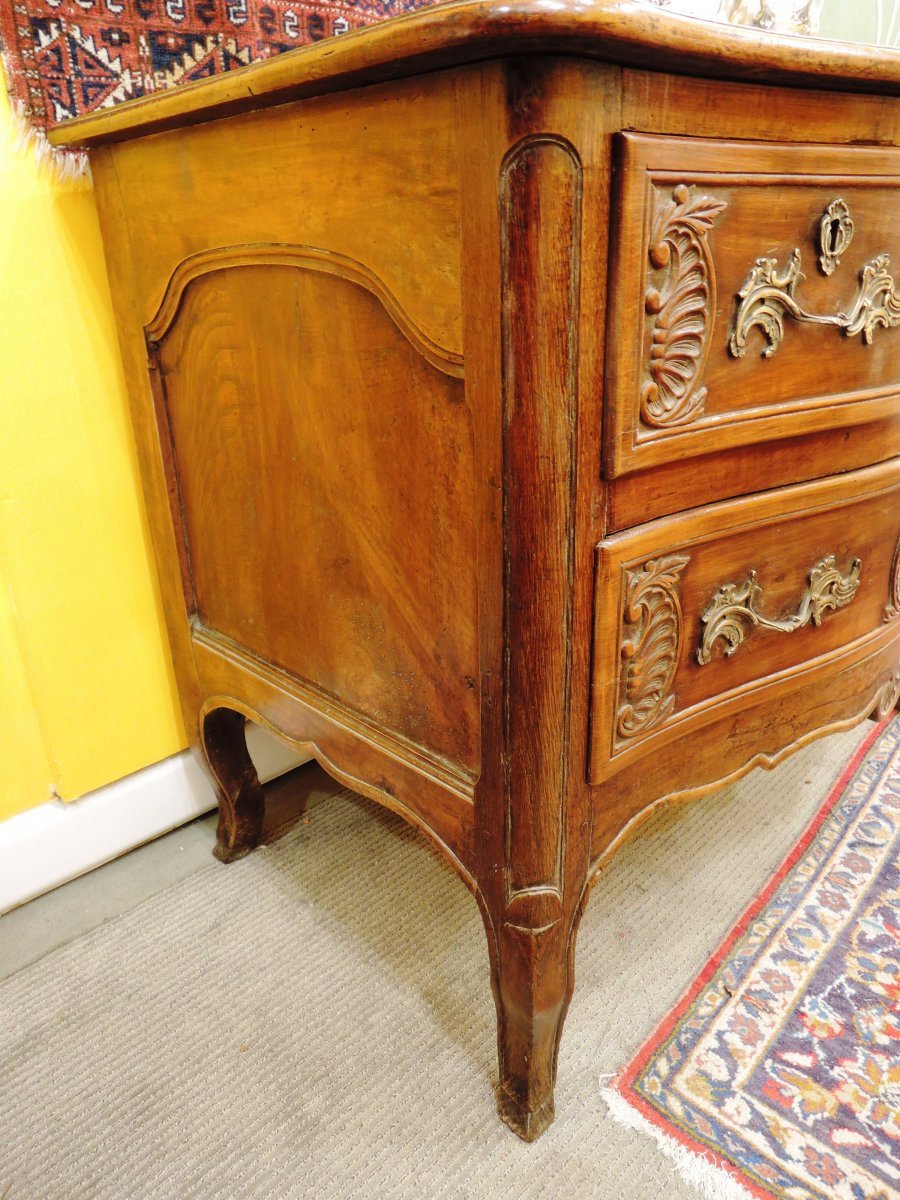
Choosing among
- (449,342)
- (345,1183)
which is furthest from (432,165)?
(345,1183)

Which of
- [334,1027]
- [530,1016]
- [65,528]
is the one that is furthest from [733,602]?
[65,528]

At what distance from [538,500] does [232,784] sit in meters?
0.64

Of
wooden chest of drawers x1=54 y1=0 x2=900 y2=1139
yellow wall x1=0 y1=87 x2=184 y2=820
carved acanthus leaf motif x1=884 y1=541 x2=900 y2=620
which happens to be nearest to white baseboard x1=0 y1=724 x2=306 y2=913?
yellow wall x1=0 y1=87 x2=184 y2=820

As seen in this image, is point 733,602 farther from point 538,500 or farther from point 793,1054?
point 793,1054

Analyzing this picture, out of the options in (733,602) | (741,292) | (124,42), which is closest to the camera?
(741,292)

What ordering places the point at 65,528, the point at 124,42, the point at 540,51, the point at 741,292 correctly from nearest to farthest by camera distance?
the point at 540,51
the point at 741,292
the point at 124,42
the point at 65,528

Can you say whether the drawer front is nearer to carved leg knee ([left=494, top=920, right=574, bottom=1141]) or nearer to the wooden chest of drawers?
the wooden chest of drawers

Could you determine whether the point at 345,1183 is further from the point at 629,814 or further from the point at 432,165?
the point at 432,165

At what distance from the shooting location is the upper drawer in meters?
0.48

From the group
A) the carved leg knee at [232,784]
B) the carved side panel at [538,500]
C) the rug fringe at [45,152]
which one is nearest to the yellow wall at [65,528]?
the rug fringe at [45,152]

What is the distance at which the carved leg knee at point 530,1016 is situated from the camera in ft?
2.00

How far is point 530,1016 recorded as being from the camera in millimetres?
625

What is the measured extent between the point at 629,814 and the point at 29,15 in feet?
2.79

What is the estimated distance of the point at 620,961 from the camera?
86 centimetres
